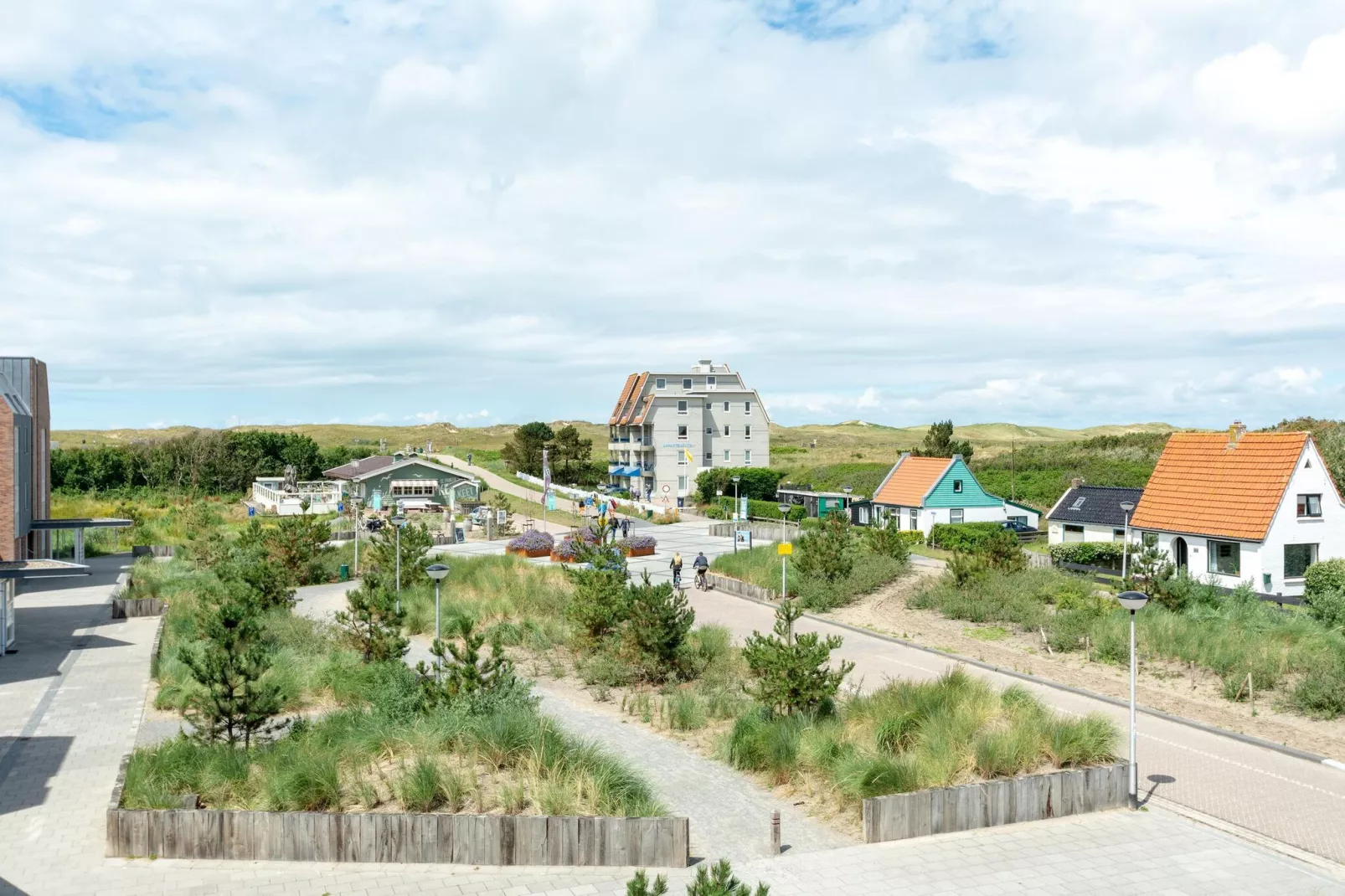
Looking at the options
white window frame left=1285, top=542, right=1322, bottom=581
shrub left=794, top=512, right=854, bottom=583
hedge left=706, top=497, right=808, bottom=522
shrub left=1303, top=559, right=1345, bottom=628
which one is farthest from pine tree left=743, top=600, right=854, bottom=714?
hedge left=706, top=497, right=808, bottom=522

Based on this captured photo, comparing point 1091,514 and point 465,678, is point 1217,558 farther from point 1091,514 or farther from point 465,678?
point 465,678

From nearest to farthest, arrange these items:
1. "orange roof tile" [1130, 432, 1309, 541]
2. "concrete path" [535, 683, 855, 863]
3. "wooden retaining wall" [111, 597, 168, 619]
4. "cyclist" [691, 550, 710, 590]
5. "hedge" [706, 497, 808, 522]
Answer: "concrete path" [535, 683, 855, 863] < "wooden retaining wall" [111, 597, 168, 619] < "orange roof tile" [1130, 432, 1309, 541] < "cyclist" [691, 550, 710, 590] < "hedge" [706, 497, 808, 522]

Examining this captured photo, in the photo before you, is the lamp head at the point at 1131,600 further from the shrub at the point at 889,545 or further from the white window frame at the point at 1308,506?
the white window frame at the point at 1308,506

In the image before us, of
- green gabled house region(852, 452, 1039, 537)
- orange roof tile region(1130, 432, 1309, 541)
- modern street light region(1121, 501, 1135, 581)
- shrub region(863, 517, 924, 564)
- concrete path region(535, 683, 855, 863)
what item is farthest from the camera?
green gabled house region(852, 452, 1039, 537)

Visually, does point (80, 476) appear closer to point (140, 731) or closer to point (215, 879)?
point (140, 731)

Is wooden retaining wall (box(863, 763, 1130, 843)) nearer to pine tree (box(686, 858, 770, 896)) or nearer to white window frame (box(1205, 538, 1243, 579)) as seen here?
pine tree (box(686, 858, 770, 896))

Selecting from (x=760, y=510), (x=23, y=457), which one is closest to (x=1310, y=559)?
(x=760, y=510)

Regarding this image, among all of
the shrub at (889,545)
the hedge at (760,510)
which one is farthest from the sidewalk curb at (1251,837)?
the hedge at (760,510)
